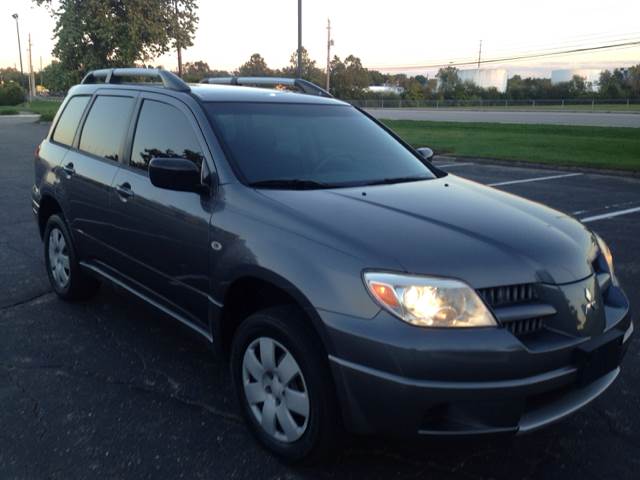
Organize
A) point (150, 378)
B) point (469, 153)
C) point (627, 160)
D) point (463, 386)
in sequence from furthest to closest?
point (469, 153)
point (627, 160)
point (150, 378)
point (463, 386)

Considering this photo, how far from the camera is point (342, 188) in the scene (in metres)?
3.42

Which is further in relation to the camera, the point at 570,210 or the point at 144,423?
the point at 570,210

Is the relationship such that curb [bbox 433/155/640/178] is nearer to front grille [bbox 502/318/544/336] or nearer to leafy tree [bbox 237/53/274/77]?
front grille [bbox 502/318/544/336]

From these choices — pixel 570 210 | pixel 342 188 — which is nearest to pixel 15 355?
pixel 342 188

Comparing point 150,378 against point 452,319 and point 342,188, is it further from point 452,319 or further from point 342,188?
point 452,319

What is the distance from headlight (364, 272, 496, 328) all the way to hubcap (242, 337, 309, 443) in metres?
0.56

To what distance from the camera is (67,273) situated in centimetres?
505

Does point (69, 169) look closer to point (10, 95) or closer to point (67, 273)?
point (67, 273)

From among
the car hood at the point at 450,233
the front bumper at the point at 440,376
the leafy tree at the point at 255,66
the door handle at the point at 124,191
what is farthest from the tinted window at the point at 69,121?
the leafy tree at the point at 255,66

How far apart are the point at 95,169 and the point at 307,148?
5.39 ft

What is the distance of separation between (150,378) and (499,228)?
2.23m

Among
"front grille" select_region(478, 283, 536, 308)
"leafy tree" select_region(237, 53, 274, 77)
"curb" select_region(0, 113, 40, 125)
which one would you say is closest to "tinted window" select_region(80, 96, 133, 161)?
"front grille" select_region(478, 283, 536, 308)

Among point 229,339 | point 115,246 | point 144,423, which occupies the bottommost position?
point 144,423

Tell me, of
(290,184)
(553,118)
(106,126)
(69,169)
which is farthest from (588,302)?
(553,118)
